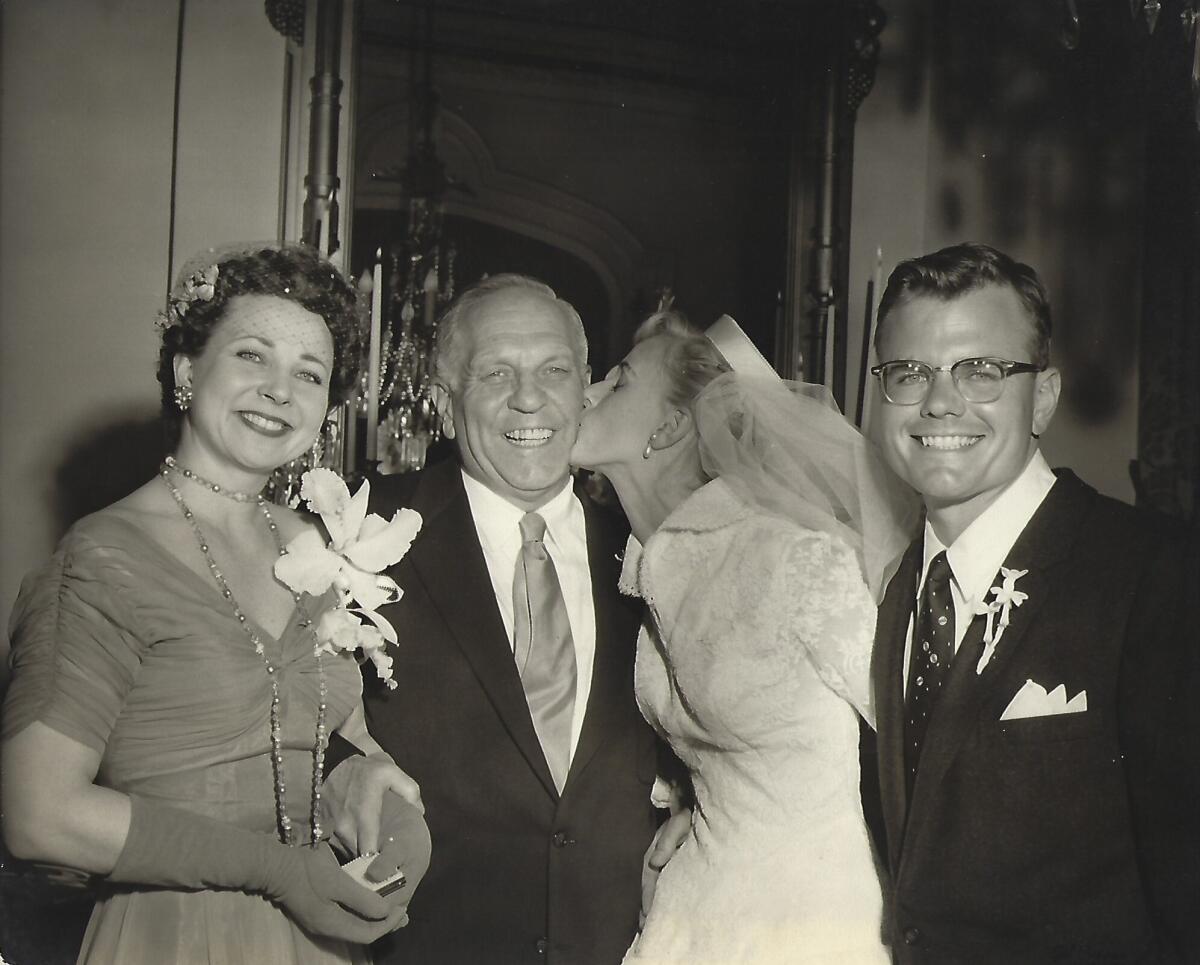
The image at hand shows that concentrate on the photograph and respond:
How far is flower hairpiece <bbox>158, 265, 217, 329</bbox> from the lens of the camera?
6.57ft

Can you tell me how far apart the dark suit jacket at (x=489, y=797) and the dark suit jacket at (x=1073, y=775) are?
620mm

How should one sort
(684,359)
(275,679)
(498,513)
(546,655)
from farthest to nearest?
(684,359), (498,513), (546,655), (275,679)

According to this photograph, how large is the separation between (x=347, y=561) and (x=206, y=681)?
35 centimetres

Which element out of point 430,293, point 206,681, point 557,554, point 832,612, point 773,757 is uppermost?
point 430,293

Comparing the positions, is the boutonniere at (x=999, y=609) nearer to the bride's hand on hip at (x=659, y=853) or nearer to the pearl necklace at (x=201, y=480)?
the bride's hand on hip at (x=659, y=853)

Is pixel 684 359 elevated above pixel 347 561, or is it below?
above

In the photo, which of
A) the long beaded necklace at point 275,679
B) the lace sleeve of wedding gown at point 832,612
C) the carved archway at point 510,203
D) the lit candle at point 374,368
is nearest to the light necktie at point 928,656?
the lace sleeve of wedding gown at point 832,612

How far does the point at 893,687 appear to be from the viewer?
197 cm

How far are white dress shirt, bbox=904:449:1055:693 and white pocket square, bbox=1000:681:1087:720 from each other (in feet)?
0.43

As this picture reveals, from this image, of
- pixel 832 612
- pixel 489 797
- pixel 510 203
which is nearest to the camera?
pixel 832 612

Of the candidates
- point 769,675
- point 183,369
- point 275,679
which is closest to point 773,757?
point 769,675

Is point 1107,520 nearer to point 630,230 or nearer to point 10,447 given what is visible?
point 10,447

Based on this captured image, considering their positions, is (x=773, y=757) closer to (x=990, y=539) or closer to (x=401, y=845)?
(x=990, y=539)

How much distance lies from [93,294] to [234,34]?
34.7 inches
